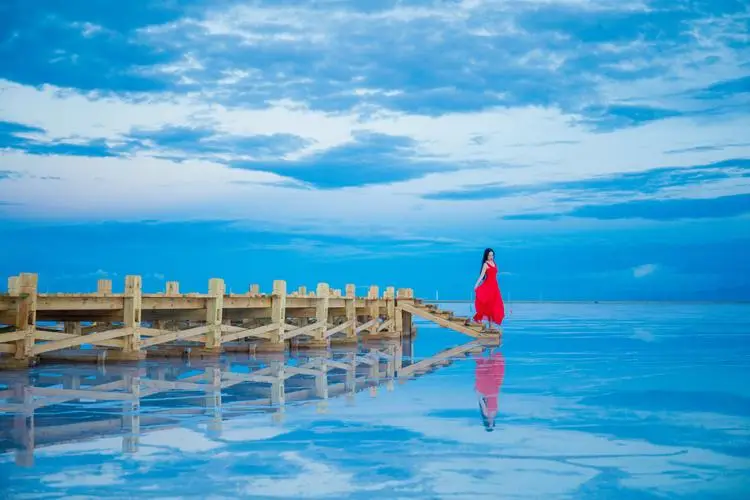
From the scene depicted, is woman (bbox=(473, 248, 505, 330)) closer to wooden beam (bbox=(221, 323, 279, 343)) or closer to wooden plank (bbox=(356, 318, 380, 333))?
wooden plank (bbox=(356, 318, 380, 333))

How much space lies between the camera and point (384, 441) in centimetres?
1023

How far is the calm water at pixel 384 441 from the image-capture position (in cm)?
811

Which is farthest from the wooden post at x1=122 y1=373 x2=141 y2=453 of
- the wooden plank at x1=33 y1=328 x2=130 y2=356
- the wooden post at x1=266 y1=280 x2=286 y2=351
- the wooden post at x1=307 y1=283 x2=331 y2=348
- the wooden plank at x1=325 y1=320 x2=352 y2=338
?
the wooden plank at x1=325 y1=320 x2=352 y2=338

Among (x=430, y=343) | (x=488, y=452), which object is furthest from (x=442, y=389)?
(x=430, y=343)

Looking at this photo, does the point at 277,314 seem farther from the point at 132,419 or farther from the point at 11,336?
the point at 132,419

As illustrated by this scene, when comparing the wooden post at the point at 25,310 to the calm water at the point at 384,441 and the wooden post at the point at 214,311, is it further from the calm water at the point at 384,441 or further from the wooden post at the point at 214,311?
the wooden post at the point at 214,311

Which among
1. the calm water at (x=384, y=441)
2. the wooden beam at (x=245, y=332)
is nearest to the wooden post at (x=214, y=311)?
the wooden beam at (x=245, y=332)

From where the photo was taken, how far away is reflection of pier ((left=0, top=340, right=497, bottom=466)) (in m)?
10.6

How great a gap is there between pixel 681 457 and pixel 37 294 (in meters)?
12.2

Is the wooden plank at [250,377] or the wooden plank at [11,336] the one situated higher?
the wooden plank at [11,336]

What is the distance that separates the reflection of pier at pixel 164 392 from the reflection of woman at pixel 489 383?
121cm

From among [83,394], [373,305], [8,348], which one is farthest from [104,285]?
[373,305]

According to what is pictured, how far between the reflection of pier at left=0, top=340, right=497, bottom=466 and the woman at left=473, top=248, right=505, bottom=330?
800 centimetres

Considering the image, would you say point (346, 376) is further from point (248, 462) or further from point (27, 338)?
point (248, 462)
